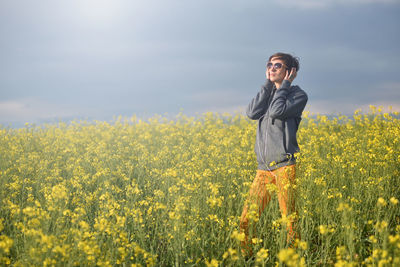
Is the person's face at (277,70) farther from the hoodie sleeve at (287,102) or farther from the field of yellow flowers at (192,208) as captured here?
the field of yellow flowers at (192,208)

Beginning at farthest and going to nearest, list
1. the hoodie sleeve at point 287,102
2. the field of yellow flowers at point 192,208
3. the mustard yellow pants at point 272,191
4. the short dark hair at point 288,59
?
the short dark hair at point 288,59, the hoodie sleeve at point 287,102, the mustard yellow pants at point 272,191, the field of yellow flowers at point 192,208

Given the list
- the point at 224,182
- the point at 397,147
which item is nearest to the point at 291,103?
the point at 224,182

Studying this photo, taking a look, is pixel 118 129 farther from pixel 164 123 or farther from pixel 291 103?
pixel 291 103

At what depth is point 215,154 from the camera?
5250 mm

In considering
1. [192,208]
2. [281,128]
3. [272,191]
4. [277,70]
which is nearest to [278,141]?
[281,128]

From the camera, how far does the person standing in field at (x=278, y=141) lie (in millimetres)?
3180

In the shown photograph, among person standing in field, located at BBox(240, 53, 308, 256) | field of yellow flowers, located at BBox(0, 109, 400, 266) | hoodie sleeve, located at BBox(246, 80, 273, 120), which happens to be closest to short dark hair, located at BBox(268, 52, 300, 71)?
person standing in field, located at BBox(240, 53, 308, 256)

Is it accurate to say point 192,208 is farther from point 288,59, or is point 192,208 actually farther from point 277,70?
point 288,59

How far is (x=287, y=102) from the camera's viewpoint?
332 cm

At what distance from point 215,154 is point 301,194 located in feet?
7.32

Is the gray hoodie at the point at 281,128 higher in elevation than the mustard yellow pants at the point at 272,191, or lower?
higher

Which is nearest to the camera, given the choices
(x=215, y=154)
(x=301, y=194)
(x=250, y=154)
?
(x=301, y=194)

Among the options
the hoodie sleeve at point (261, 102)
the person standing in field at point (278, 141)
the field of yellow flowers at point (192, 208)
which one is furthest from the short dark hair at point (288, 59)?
the field of yellow flowers at point (192, 208)

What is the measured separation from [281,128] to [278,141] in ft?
0.49
